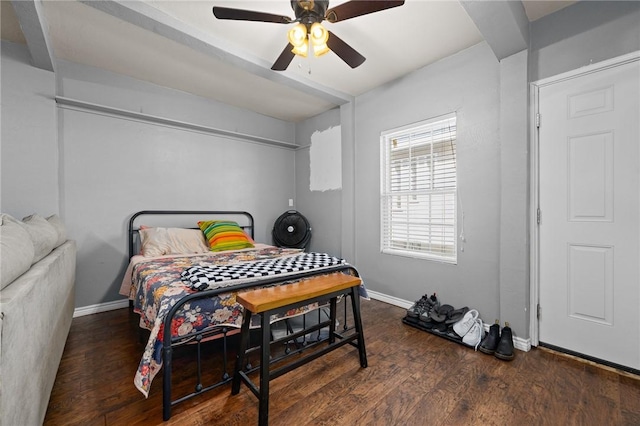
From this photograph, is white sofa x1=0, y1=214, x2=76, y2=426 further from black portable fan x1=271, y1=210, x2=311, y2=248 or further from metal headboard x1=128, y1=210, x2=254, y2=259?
black portable fan x1=271, y1=210, x2=311, y2=248

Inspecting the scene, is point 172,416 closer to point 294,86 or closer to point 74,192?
point 74,192

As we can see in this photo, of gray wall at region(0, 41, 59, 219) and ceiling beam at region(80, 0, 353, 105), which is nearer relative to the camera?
ceiling beam at region(80, 0, 353, 105)

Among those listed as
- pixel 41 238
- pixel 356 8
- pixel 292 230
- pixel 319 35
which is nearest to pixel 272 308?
pixel 41 238

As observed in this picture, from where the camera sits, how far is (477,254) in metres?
2.47

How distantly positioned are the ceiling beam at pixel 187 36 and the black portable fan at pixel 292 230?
6.02 ft

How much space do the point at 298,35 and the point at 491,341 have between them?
2.61 m

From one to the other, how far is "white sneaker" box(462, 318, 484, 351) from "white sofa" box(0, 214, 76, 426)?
252 centimetres

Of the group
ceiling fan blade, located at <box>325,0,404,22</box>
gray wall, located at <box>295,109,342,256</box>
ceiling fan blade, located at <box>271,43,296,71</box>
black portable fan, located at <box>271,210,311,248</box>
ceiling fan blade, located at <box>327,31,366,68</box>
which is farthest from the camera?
black portable fan, located at <box>271,210,311,248</box>

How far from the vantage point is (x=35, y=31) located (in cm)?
205

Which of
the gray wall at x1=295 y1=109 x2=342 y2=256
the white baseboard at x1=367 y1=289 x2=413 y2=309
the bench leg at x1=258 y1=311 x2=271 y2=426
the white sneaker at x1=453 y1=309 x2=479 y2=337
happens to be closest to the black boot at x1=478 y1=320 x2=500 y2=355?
the white sneaker at x1=453 y1=309 x2=479 y2=337

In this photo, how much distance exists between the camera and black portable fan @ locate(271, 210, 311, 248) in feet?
13.3

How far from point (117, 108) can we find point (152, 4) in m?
1.40

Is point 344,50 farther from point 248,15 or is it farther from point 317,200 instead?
point 317,200

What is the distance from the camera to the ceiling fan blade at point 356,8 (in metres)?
1.59
